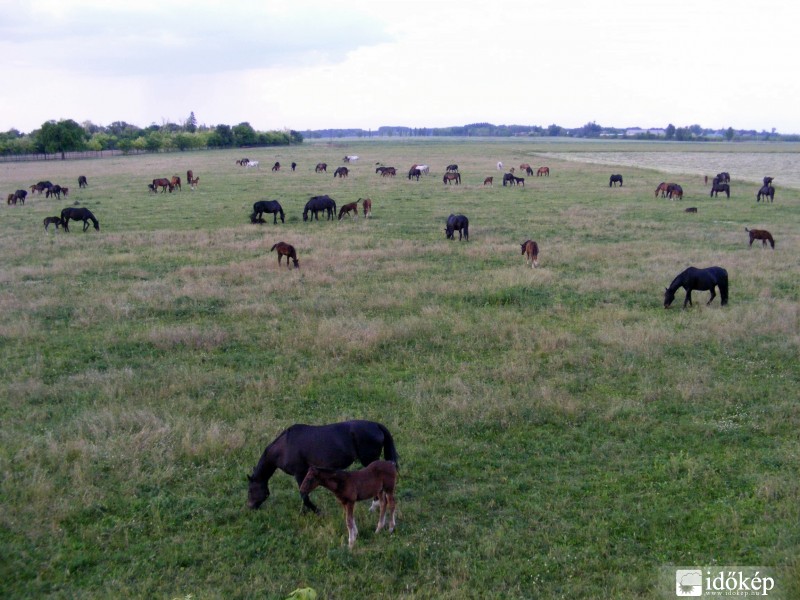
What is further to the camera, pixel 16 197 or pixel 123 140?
pixel 123 140

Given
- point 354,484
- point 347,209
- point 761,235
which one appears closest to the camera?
→ point 354,484

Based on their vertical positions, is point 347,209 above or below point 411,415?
above

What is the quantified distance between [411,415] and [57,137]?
300 feet

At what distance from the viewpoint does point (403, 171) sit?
5747 cm

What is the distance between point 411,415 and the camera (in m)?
9.16

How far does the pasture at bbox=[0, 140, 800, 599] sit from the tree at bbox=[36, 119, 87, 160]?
74439 mm

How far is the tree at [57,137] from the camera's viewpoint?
84062 mm

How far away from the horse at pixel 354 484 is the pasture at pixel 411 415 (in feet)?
0.84

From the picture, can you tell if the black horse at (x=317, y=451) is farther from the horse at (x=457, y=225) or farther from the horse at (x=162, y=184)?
the horse at (x=162, y=184)

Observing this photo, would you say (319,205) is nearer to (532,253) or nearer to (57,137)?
(532,253)

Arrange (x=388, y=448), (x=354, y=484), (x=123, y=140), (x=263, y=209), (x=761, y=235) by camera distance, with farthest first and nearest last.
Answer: (x=123, y=140)
(x=263, y=209)
(x=761, y=235)
(x=388, y=448)
(x=354, y=484)

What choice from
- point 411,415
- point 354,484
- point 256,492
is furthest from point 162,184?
point 354,484

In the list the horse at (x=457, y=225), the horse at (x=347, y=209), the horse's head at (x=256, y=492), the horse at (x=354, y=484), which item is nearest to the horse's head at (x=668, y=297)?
the horse at (x=457, y=225)

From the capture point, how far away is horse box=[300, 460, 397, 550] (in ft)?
20.2
